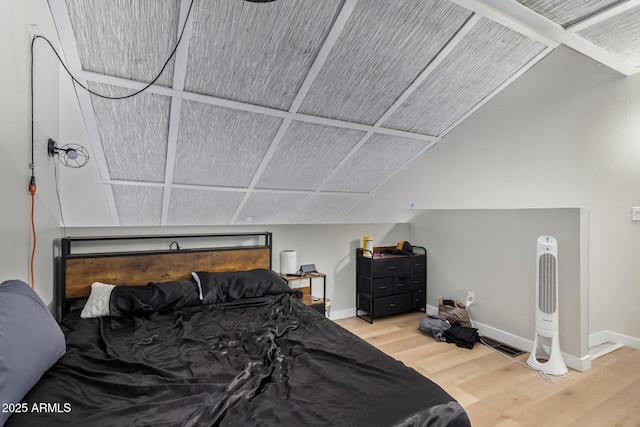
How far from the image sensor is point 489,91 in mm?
2436

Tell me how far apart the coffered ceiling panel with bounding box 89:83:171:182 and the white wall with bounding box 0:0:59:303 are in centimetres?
24

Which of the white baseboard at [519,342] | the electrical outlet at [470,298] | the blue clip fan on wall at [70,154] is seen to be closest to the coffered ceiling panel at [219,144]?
the blue clip fan on wall at [70,154]

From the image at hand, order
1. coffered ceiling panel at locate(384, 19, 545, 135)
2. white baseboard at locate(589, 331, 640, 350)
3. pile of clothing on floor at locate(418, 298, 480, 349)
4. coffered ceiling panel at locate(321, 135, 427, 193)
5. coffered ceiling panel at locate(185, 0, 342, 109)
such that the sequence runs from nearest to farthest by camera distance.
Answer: coffered ceiling panel at locate(185, 0, 342, 109) → coffered ceiling panel at locate(384, 19, 545, 135) → coffered ceiling panel at locate(321, 135, 427, 193) → white baseboard at locate(589, 331, 640, 350) → pile of clothing on floor at locate(418, 298, 480, 349)

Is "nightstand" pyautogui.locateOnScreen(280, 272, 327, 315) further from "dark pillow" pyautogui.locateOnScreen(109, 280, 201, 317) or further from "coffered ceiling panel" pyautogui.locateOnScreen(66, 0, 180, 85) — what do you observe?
"coffered ceiling panel" pyautogui.locateOnScreen(66, 0, 180, 85)

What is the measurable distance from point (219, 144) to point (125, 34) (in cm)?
84

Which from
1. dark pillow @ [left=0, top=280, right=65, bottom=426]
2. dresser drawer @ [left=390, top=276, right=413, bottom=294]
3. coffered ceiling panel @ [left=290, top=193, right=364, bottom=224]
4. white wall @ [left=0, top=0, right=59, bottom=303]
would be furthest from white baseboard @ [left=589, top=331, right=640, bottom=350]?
white wall @ [left=0, top=0, right=59, bottom=303]

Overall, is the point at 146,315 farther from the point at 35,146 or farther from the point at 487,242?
the point at 487,242

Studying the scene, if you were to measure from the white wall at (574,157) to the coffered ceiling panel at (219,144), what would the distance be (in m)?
1.88

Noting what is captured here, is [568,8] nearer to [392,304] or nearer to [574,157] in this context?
[574,157]

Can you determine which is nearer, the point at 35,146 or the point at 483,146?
the point at 35,146

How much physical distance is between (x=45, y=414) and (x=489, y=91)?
3110 millimetres

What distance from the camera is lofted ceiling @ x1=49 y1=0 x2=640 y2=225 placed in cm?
154

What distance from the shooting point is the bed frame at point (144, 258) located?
2.40m

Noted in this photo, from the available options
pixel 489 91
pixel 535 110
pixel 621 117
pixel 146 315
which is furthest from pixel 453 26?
pixel 146 315
